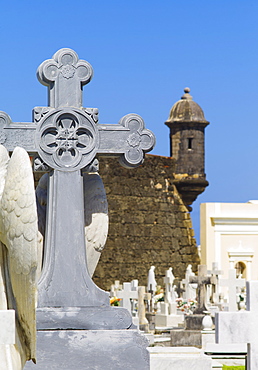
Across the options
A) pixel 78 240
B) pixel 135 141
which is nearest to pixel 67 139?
pixel 135 141

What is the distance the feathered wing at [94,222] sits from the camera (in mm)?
6293

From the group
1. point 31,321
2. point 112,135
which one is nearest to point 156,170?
point 112,135

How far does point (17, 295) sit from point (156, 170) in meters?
27.2

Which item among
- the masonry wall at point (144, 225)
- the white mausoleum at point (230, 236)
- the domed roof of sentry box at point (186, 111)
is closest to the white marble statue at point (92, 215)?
the masonry wall at point (144, 225)

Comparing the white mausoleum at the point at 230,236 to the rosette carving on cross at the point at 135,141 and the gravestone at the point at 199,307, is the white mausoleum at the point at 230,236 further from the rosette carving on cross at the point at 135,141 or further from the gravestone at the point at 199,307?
the rosette carving on cross at the point at 135,141

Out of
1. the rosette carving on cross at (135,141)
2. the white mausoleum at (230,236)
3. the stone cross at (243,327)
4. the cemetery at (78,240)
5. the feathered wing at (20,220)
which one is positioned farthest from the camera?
the white mausoleum at (230,236)

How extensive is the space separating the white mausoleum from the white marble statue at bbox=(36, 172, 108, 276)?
23941mm

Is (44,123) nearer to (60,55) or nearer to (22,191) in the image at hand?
(60,55)

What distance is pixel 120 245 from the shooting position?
28.7 m

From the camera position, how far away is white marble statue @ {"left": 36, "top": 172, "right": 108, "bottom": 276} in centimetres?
629

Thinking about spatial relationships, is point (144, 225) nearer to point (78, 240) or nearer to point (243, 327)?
point (78, 240)

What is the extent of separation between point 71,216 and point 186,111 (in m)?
27.0

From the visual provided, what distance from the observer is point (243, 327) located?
5.16 metres

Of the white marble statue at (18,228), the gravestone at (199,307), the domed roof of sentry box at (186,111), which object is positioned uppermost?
the domed roof of sentry box at (186,111)
